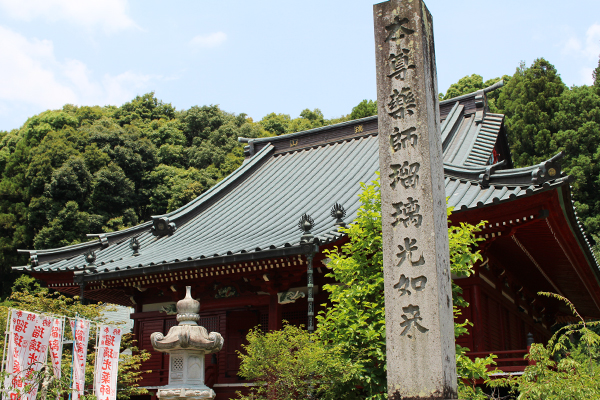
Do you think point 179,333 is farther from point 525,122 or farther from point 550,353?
point 525,122

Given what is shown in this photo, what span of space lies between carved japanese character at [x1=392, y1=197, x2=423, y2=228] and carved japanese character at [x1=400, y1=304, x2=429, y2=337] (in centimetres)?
68

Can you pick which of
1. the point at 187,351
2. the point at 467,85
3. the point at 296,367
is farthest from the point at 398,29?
the point at 467,85

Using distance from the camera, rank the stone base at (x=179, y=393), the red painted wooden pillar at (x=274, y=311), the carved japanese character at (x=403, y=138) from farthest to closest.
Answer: the red painted wooden pillar at (x=274, y=311)
the stone base at (x=179, y=393)
the carved japanese character at (x=403, y=138)

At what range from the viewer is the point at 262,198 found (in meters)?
14.8

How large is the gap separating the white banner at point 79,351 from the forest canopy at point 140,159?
853 inches

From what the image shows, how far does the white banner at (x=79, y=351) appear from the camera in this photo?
836 centimetres

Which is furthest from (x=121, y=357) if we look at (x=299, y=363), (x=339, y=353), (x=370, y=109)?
(x=370, y=109)

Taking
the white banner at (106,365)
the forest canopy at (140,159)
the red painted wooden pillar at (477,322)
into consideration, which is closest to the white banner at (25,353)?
the white banner at (106,365)

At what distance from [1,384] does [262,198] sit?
8063 mm

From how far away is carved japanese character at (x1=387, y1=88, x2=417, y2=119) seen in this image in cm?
512

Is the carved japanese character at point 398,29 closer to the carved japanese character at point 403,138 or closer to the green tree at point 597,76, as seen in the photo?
the carved japanese character at point 403,138

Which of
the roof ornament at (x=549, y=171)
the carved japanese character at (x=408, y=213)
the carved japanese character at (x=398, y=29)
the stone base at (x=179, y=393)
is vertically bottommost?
the stone base at (x=179, y=393)

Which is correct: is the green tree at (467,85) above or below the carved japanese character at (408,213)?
above

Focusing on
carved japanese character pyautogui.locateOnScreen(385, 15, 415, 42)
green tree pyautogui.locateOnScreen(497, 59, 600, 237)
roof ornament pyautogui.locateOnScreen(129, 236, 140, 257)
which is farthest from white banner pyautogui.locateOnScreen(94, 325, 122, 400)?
green tree pyautogui.locateOnScreen(497, 59, 600, 237)
